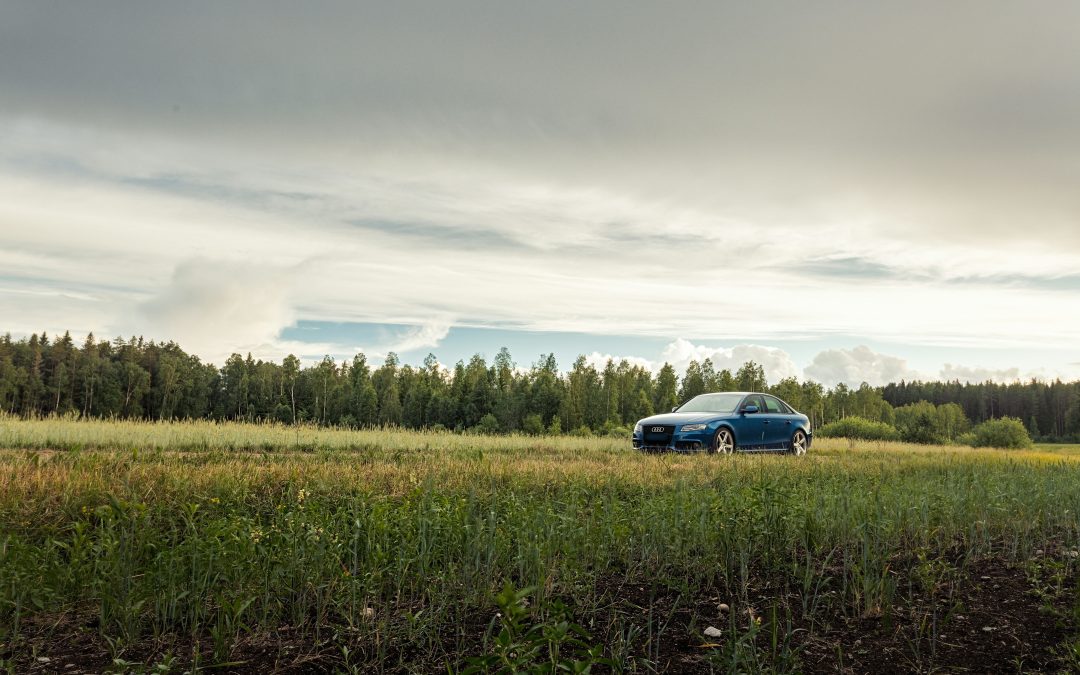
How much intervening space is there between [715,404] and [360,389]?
84.3 metres

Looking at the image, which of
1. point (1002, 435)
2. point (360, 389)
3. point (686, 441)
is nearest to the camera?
point (686, 441)

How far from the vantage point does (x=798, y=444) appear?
1838 centimetres

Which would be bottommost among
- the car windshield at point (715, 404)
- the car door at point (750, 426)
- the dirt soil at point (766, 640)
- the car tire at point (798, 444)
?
the dirt soil at point (766, 640)

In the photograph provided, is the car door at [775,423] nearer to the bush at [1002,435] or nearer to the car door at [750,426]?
the car door at [750,426]

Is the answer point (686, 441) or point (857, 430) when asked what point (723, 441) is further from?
point (857, 430)

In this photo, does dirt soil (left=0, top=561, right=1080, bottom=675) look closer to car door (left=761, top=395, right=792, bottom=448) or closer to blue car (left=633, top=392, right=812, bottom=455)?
blue car (left=633, top=392, right=812, bottom=455)

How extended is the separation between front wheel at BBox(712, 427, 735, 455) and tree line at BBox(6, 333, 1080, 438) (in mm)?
45926

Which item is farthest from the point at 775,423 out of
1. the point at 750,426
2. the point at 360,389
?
the point at 360,389

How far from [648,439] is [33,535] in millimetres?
11874

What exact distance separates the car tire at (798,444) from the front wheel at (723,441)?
2587 millimetres

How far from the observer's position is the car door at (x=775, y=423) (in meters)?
17.3

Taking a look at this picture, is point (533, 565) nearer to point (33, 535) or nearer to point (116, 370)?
point (33, 535)

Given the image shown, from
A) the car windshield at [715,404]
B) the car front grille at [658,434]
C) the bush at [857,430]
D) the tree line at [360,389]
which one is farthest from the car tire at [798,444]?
the tree line at [360,389]

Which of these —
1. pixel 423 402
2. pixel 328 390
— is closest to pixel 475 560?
pixel 423 402
